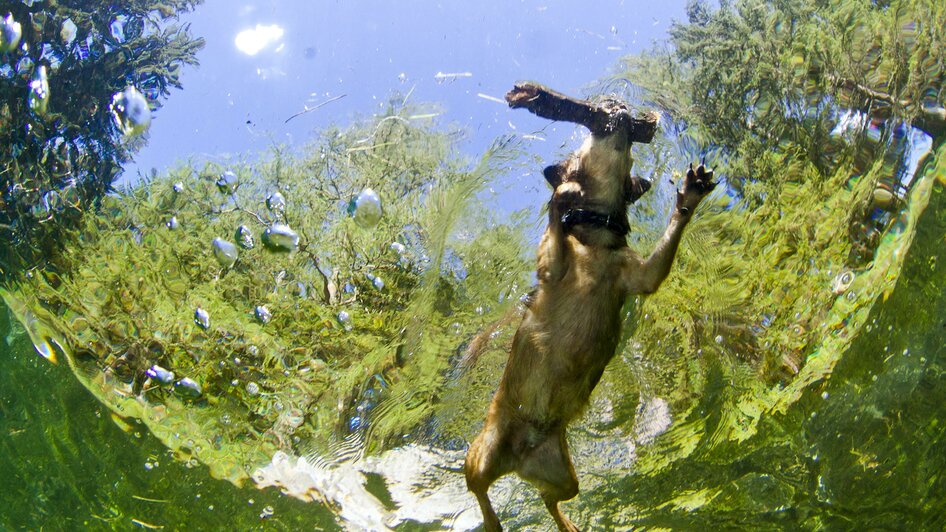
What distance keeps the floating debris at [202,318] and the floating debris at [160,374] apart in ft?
2.62

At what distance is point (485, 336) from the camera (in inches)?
236

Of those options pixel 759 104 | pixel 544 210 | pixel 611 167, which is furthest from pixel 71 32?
pixel 759 104

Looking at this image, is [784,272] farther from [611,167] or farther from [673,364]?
[611,167]

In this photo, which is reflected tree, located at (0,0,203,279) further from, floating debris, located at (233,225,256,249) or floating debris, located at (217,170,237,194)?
floating debris, located at (233,225,256,249)

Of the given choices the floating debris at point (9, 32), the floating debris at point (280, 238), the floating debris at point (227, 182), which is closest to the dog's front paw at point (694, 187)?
the floating debris at point (280, 238)

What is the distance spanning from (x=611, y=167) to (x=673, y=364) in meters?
2.46

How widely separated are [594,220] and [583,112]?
2.53ft

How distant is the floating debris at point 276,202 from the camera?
4.98 metres

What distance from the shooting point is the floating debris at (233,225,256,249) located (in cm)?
512

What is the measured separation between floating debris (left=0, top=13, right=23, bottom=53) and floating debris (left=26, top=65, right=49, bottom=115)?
0.21 meters

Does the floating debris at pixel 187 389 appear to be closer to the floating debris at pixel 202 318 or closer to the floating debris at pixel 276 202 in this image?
the floating debris at pixel 202 318

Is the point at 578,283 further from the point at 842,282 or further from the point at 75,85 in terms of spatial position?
the point at 75,85

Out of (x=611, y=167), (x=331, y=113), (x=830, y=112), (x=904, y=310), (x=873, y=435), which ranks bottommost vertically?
(x=873, y=435)

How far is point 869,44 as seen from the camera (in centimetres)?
426
